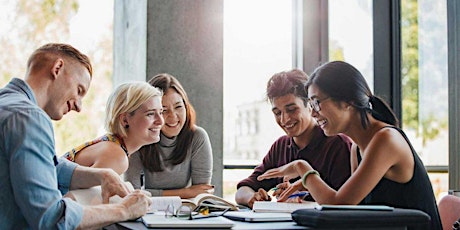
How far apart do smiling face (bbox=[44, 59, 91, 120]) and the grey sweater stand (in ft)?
3.94

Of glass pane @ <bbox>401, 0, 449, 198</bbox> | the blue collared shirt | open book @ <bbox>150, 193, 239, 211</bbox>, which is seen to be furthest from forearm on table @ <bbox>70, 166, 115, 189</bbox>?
glass pane @ <bbox>401, 0, 449, 198</bbox>

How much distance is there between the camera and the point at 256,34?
5254mm

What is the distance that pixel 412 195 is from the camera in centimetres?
257

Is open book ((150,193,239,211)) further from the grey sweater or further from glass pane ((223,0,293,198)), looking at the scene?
glass pane ((223,0,293,198))

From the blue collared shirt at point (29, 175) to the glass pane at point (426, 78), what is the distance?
2.59 meters

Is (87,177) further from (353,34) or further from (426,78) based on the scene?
(353,34)

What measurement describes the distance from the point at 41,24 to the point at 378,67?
92.5 inches

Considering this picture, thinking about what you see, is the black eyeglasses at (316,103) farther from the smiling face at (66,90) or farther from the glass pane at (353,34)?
the glass pane at (353,34)

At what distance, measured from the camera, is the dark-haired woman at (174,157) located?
3.58 m

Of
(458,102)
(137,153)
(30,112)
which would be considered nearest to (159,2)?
(137,153)

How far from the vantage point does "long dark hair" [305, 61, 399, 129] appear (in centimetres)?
275

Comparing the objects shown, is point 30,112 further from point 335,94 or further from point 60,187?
point 335,94

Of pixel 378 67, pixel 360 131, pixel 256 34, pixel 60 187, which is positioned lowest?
pixel 60 187

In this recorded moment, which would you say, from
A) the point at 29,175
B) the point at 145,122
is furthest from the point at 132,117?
the point at 29,175
